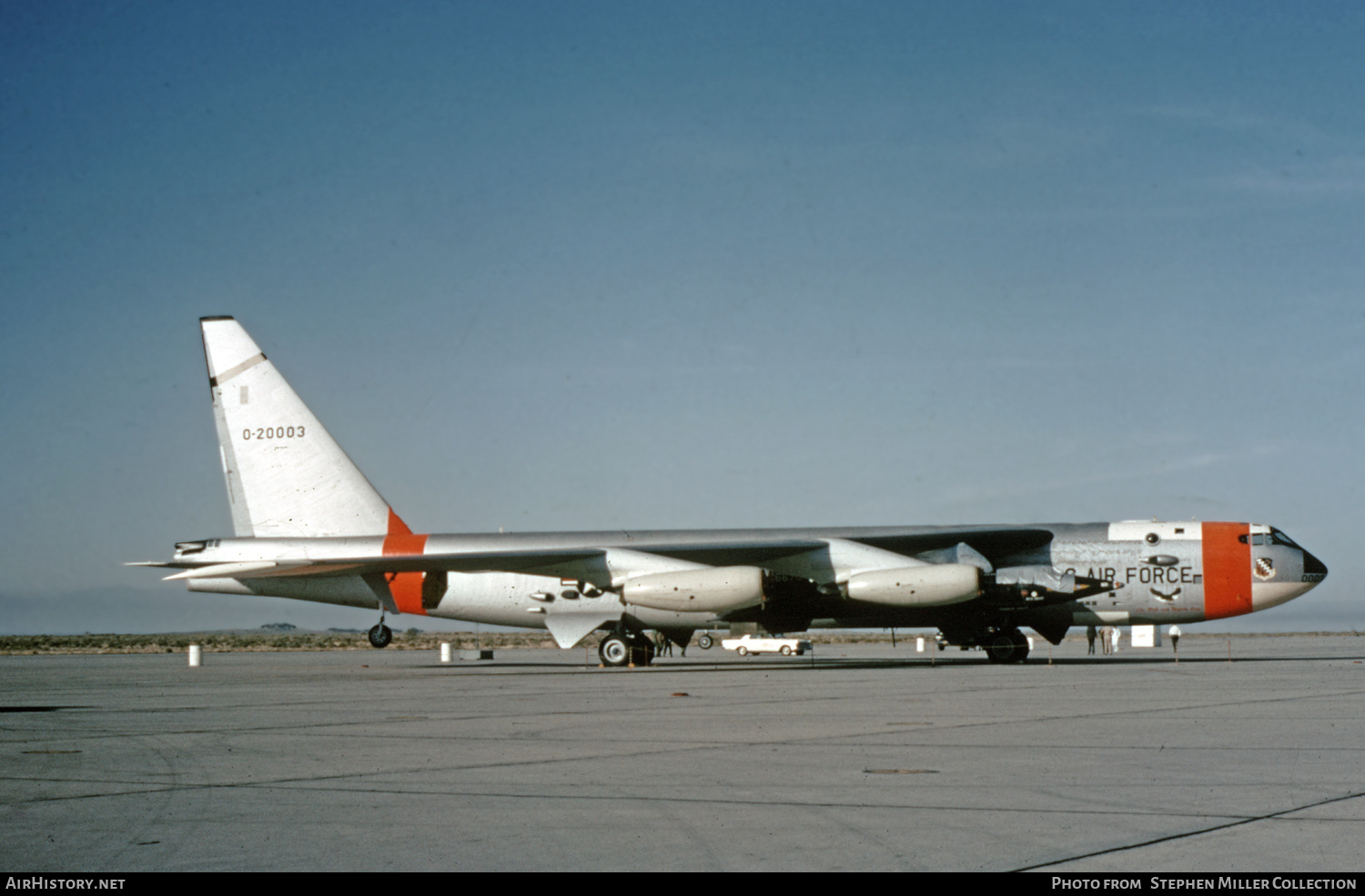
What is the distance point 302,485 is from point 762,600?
13.0 m

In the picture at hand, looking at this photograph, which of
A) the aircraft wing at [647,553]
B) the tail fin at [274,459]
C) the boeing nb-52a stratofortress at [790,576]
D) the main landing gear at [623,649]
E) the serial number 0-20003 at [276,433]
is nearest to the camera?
the boeing nb-52a stratofortress at [790,576]

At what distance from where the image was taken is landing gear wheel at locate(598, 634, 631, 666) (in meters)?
30.8

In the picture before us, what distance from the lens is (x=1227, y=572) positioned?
28.7 m

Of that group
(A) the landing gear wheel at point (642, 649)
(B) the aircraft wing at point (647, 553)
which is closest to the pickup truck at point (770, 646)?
(A) the landing gear wheel at point (642, 649)

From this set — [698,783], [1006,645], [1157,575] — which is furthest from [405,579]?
[698,783]

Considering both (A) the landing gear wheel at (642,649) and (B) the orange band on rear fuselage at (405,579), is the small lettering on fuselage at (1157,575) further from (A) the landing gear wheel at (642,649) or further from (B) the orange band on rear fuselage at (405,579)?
(B) the orange band on rear fuselage at (405,579)

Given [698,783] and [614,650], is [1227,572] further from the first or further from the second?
[698,783]

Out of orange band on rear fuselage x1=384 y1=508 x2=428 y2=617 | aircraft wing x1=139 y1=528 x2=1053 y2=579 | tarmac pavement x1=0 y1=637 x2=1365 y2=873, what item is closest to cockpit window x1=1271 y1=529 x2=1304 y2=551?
aircraft wing x1=139 y1=528 x2=1053 y2=579

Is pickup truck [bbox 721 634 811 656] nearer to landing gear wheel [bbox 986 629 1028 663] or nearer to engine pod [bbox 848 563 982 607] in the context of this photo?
landing gear wheel [bbox 986 629 1028 663]

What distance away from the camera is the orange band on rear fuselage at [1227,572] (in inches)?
1129

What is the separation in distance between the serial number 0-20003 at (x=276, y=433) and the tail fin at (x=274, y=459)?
0.02 m

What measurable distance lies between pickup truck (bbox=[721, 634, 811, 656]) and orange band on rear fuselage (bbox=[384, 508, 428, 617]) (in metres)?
19.4
